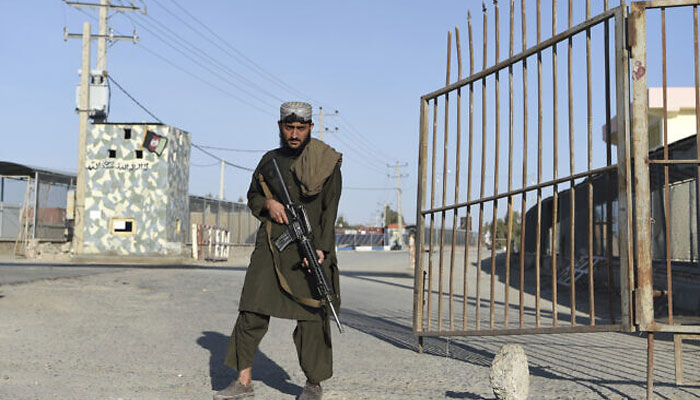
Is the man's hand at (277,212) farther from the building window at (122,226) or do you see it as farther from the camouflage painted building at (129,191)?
the building window at (122,226)

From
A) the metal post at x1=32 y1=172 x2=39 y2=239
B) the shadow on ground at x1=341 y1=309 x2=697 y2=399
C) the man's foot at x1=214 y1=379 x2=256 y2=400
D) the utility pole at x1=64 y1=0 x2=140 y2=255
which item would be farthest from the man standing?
the metal post at x1=32 y1=172 x2=39 y2=239

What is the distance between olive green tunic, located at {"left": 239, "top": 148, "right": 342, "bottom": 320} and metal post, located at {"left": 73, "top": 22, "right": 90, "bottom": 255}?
23148 mm

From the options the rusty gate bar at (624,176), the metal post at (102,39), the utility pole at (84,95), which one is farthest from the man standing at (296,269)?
the metal post at (102,39)

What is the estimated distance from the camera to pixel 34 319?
7.27 m

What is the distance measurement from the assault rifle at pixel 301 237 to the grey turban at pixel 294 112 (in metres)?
0.28

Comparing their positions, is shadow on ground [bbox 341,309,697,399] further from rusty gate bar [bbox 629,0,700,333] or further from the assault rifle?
the assault rifle

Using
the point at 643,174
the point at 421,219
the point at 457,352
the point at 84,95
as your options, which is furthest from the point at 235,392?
the point at 84,95

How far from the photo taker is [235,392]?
12.6 ft

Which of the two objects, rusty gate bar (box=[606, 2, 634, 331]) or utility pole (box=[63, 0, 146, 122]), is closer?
rusty gate bar (box=[606, 2, 634, 331])

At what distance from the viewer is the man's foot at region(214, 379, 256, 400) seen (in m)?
3.80

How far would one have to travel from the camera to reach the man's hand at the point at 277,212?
390 centimetres

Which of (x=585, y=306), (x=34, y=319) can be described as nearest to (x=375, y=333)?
(x=34, y=319)

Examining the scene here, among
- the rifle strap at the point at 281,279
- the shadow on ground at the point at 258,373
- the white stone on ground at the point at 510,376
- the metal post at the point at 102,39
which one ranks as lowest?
the shadow on ground at the point at 258,373

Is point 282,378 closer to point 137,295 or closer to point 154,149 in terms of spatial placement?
point 137,295
